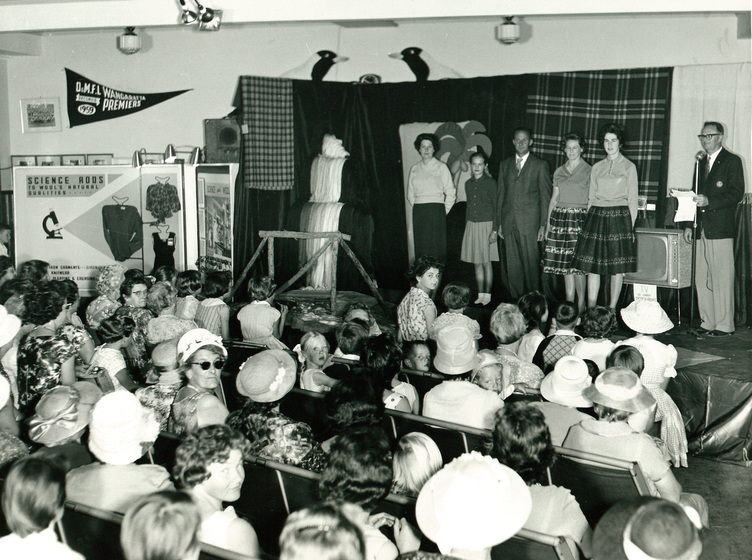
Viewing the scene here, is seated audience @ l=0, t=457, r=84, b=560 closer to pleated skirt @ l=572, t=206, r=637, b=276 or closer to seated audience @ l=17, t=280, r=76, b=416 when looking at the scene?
seated audience @ l=17, t=280, r=76, b=416

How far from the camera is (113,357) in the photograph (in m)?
3.88

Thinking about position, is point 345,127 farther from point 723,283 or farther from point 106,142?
point 723,283

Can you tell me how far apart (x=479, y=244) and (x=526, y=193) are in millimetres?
684

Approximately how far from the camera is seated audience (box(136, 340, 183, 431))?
3305mm

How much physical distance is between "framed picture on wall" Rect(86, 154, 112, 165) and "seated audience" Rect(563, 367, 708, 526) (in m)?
7.49

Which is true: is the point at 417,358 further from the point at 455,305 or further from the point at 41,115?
the point at 41,115

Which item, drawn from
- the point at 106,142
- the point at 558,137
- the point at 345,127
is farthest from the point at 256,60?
the point at 558,137

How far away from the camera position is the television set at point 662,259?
6.31 meters

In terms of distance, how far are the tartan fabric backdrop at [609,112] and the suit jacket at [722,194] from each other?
0.75 meters

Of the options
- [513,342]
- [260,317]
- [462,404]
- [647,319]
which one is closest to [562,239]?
[647,319]

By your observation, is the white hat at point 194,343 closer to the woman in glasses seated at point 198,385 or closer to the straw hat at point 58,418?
the woman in glasses seated at point 198,385

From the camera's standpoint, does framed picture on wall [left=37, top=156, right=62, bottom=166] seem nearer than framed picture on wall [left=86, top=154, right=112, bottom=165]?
No

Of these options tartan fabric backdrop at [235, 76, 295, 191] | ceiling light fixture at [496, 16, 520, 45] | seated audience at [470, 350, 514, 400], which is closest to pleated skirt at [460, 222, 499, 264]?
ceiling light fixture at [496, 16, 520, 45]

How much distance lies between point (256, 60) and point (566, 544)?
7323mm
